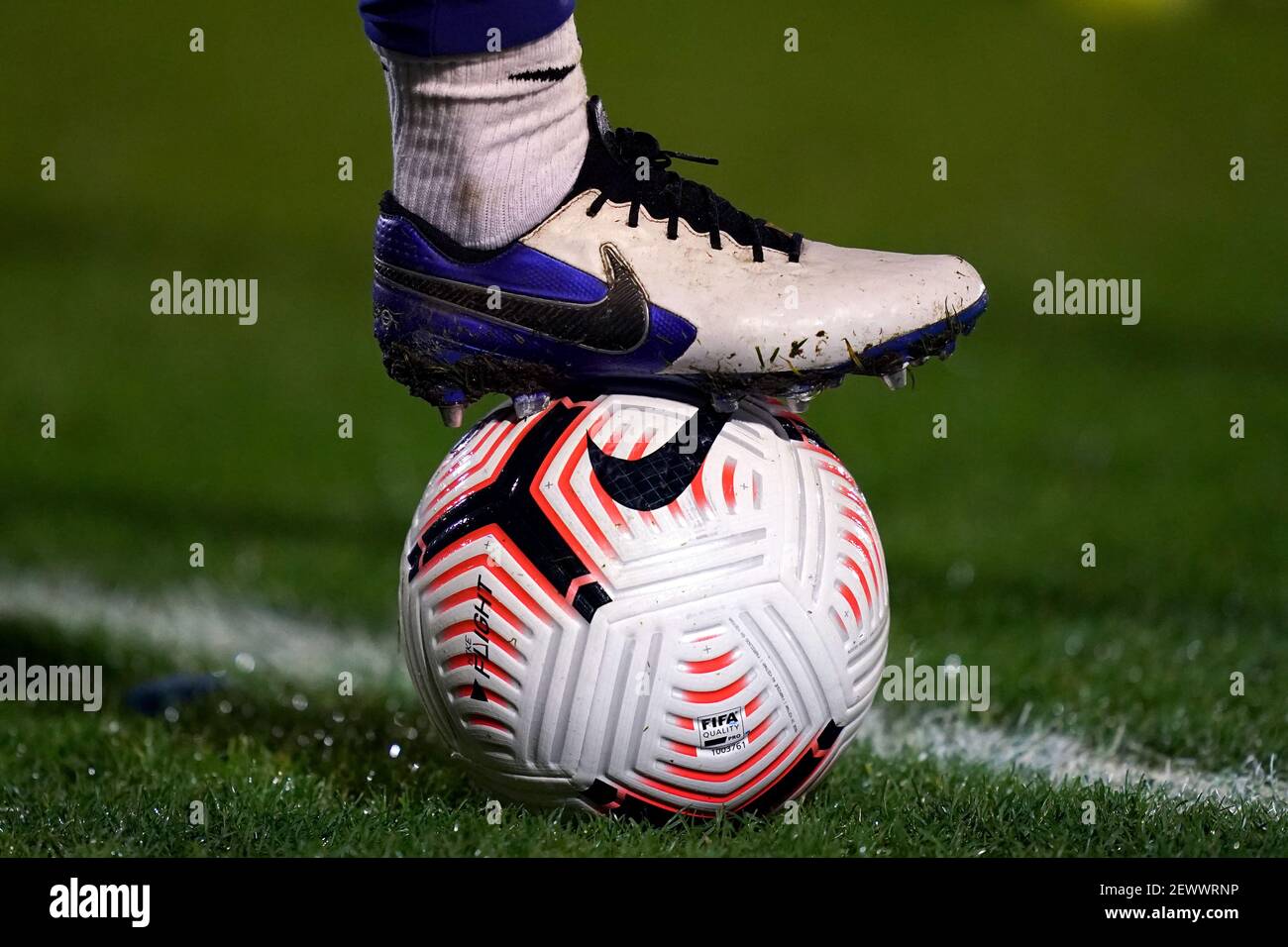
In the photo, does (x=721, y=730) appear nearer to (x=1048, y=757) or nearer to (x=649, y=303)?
(x=649, y=303)

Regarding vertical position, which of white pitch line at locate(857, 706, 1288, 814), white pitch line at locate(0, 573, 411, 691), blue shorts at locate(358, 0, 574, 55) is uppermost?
blue shorts at locate(358, 0, 574, 55)

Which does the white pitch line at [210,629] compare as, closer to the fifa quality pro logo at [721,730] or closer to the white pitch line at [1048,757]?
the white pitch line at [1048,757]

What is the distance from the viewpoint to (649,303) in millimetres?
3564

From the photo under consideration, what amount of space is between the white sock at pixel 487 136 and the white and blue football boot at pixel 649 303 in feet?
0.15

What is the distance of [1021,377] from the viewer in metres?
10.5

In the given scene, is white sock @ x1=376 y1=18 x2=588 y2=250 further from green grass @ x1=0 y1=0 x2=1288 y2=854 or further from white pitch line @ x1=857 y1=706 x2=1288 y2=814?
white pitch line @ x1=857 y1=706 x2=1288 y2=814

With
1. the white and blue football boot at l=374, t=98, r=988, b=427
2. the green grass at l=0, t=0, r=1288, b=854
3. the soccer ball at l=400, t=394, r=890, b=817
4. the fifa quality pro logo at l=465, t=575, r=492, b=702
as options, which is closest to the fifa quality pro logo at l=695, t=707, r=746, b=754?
the soccer ball at l=400, t=394, r=890, b=817

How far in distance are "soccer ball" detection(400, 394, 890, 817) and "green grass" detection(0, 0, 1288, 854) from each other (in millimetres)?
150

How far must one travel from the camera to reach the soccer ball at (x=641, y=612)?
3.42 metres

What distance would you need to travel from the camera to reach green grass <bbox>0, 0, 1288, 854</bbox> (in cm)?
396

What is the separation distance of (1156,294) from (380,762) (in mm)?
9828

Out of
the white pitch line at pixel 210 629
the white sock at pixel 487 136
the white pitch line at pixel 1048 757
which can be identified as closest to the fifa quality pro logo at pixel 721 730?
the white pitch line at pixel 1048 757

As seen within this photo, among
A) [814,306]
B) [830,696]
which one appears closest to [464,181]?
[814,306]

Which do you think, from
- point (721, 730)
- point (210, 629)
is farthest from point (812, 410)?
point (721, 730)
